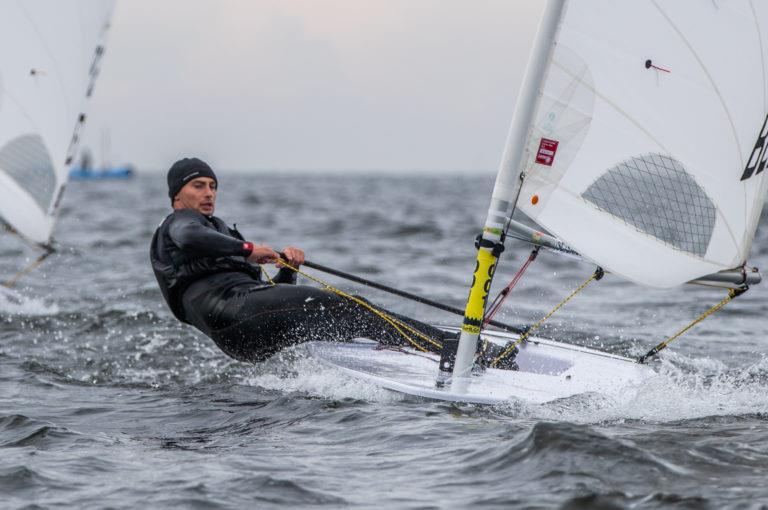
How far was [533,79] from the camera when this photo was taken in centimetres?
500

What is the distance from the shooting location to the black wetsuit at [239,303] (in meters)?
5.76

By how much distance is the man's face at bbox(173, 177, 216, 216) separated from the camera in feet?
19.9

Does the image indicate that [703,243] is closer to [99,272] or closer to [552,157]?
[552,157]

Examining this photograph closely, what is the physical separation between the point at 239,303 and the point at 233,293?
101 mm

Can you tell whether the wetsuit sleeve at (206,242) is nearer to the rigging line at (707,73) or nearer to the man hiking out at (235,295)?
the man hiking out at (235,295)

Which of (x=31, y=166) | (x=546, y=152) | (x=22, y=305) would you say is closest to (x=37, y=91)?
(x=31, y=166)

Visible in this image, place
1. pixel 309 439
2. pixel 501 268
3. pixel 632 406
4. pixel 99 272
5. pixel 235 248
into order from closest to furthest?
pixel 309 439
pixel 632 406
pixel 235 248
pixel 99 272
pixel 501 268

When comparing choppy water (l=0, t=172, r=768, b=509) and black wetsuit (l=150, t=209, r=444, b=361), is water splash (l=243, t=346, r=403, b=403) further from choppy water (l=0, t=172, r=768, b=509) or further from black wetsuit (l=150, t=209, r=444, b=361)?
black wetsuit (l=150, t=209, r=444, b=361)

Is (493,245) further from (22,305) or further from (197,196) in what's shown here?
(22,305)

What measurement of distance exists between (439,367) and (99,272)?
25.0ft

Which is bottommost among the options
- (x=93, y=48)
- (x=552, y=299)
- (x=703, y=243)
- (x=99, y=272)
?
(x=99, y=272)

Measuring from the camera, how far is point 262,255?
18.3 feet

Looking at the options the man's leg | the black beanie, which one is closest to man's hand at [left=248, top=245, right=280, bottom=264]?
the man's leg

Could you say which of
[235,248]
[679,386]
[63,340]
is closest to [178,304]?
[235,248]
